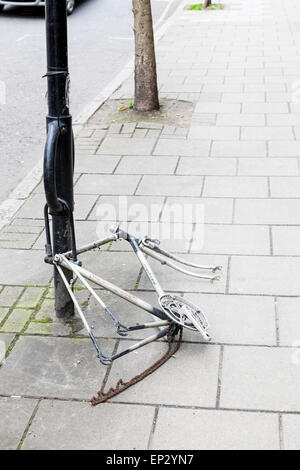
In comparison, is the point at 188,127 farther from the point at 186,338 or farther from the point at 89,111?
the point at 186,338

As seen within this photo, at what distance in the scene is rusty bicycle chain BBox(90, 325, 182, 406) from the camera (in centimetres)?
350

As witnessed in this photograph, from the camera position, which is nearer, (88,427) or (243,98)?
(88,427)

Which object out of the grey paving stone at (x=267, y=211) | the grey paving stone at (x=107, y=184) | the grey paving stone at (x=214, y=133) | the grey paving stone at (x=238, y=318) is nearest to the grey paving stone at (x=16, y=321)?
the grey paving stone at (x=238, y=318)

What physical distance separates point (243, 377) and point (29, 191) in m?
3.43

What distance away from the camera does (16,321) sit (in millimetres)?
4227

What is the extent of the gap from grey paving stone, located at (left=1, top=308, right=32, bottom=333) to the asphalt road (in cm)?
236

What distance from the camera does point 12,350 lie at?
3.94 meters

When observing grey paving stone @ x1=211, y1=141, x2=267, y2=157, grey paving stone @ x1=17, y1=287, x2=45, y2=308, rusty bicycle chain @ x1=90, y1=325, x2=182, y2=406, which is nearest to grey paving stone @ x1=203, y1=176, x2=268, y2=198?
grey paving stone @ x1=211, y1=141, x2=267, y2=157

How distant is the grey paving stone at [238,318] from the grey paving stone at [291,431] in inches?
26.4

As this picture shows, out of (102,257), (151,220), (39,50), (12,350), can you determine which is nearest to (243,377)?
(12,350)

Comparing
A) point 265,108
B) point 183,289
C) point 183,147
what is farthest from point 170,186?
point 265,108

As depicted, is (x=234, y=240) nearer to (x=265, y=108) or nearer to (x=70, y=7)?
(x=265, y=108)

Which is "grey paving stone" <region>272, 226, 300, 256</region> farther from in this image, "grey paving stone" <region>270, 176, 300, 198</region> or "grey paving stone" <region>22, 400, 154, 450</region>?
"grey paving stone" <region>22, 400, 154, 450</region>

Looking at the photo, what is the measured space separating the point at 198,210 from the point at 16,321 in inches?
85.0
